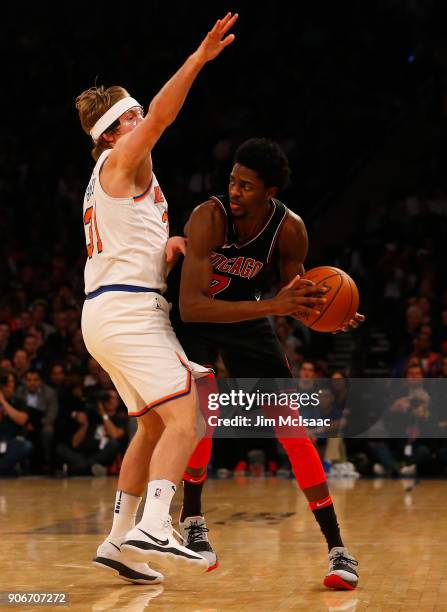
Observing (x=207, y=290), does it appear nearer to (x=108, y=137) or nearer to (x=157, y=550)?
(x=108, y=137)

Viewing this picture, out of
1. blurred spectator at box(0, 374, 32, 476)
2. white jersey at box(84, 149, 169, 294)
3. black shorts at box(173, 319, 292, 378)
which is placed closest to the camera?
white jersey at box(84, 149, 169, 294)

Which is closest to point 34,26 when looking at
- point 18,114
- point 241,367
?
point 18,114

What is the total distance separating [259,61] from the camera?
18469 millimetres

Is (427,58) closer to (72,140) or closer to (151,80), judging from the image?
(151,80)

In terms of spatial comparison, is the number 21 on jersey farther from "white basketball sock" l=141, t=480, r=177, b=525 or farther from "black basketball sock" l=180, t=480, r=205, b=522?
"black basketball sock" l=180, t=480, r=205, b=522

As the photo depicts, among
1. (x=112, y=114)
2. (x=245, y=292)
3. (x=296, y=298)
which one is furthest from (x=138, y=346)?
(x=112, y=114)

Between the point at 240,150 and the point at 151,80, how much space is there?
43.1ft

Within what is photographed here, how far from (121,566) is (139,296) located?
4.16 ft

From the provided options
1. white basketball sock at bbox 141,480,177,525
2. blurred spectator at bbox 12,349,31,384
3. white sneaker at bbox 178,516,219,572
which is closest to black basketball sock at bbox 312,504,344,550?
white sneaker at bbox 178,516,219,572

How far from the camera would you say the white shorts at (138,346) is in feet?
15.4

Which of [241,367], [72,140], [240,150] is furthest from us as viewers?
[72,140]

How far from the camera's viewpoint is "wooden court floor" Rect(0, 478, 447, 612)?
4.64 m

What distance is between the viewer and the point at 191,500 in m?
5.57

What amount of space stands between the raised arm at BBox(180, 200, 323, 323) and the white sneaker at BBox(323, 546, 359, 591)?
1.21 m
